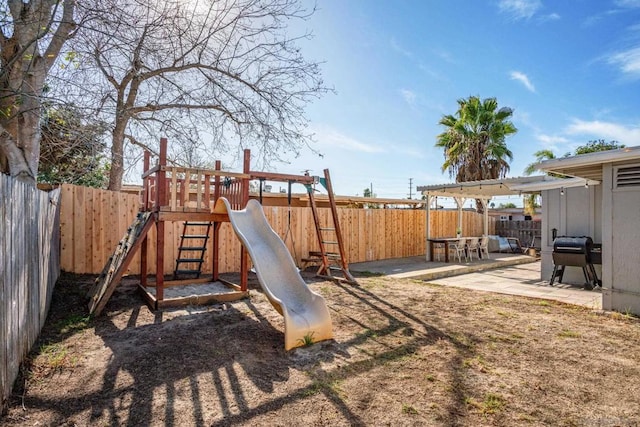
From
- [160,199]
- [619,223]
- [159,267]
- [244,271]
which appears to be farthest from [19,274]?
[619,223]

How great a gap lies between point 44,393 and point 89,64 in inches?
180

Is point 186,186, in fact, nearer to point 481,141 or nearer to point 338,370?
point 338,370

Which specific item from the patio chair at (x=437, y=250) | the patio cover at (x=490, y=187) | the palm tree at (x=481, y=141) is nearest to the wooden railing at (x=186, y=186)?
the patio cover at (x=490, y=187)

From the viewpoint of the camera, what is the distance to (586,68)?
30.9 ft

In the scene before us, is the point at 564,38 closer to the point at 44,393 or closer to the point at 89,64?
the point at 89,64

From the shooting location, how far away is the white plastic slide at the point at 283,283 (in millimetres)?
3720

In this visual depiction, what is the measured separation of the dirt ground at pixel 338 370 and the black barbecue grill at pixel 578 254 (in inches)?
78.3

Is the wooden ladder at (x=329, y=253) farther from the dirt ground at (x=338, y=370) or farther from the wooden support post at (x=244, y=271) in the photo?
the dirt ground at (x=338, y=370)

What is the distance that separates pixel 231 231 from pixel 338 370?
5849 mm

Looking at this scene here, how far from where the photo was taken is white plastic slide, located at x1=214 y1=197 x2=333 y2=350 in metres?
3.72

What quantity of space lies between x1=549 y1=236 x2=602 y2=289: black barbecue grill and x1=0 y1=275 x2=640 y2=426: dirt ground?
78.3 inches

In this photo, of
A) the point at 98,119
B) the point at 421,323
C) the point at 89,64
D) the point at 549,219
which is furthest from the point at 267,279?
the point at 549,219

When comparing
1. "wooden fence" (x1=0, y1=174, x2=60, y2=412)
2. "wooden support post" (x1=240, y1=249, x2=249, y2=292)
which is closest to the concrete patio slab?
"wooden support post" (x1=240, y1=249, x2=249, y2=292)

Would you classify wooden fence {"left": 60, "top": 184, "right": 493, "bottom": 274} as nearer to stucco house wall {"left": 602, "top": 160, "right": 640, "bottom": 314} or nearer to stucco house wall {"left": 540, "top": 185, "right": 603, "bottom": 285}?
stucco house wall {"left": 540, "top": 185, "right": 603, "bottom": 285}
